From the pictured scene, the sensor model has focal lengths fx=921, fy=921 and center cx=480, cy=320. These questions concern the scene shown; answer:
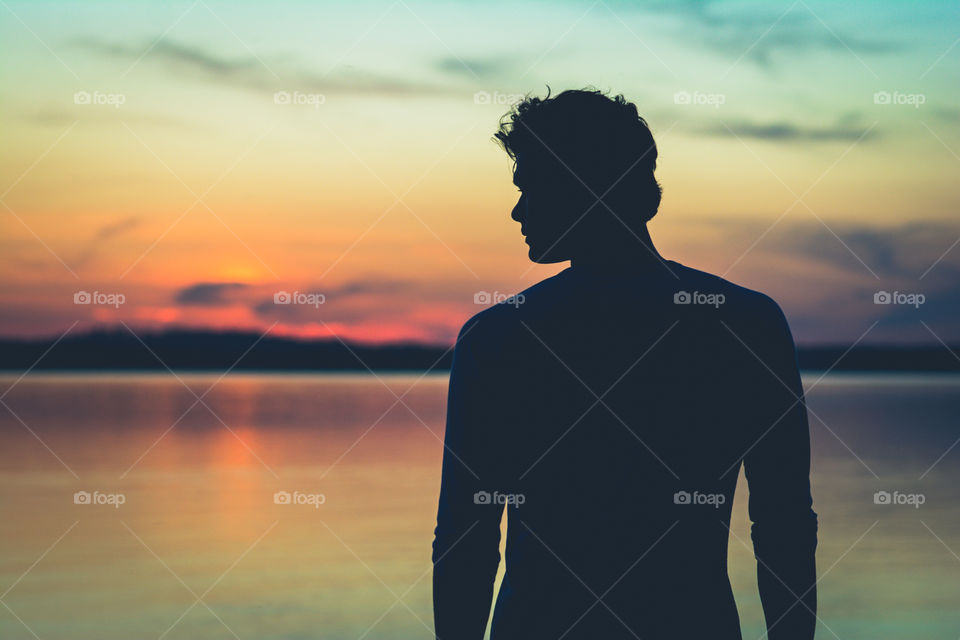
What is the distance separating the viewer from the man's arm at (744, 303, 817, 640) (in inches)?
70.3

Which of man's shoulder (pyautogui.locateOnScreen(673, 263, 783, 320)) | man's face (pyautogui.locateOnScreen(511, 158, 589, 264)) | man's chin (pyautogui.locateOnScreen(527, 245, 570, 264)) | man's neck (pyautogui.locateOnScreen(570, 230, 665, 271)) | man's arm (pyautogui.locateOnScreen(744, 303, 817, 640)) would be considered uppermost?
man's face (pyautogui.locateOnScreen(511, 158, 589, 264))

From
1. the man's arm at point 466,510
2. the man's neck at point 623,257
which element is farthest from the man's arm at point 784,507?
the man's arm at point 466,510

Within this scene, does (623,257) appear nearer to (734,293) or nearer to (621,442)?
(734,293)

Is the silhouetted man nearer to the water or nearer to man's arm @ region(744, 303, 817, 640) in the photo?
man's arm @ region(744, 303, 817, 640)

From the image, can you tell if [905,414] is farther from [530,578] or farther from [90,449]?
[530,578]

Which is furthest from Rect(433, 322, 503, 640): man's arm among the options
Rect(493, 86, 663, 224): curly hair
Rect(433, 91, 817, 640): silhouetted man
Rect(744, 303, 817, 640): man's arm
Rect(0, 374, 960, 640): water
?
Rect(0, 374, 960, 640): water

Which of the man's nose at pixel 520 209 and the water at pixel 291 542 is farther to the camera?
the water at pixel 291 542

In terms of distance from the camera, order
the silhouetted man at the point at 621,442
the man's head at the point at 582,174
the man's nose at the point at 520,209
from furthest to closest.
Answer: the man's nose at the point at 520,209 → the man's head at the point at 582,174 → the silhouetted man at the point at 621,442

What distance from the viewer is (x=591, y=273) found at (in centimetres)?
178

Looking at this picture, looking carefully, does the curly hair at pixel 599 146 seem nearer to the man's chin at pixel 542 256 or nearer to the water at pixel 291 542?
the man's chin at pixel 542 256

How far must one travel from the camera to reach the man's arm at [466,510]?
1.79 meters

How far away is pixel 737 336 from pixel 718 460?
0.78ft

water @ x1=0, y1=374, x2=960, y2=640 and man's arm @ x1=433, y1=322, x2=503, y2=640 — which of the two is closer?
man's arm @ x1=433, y1=322, x2=503, y2=640

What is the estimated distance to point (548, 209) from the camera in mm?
1912
